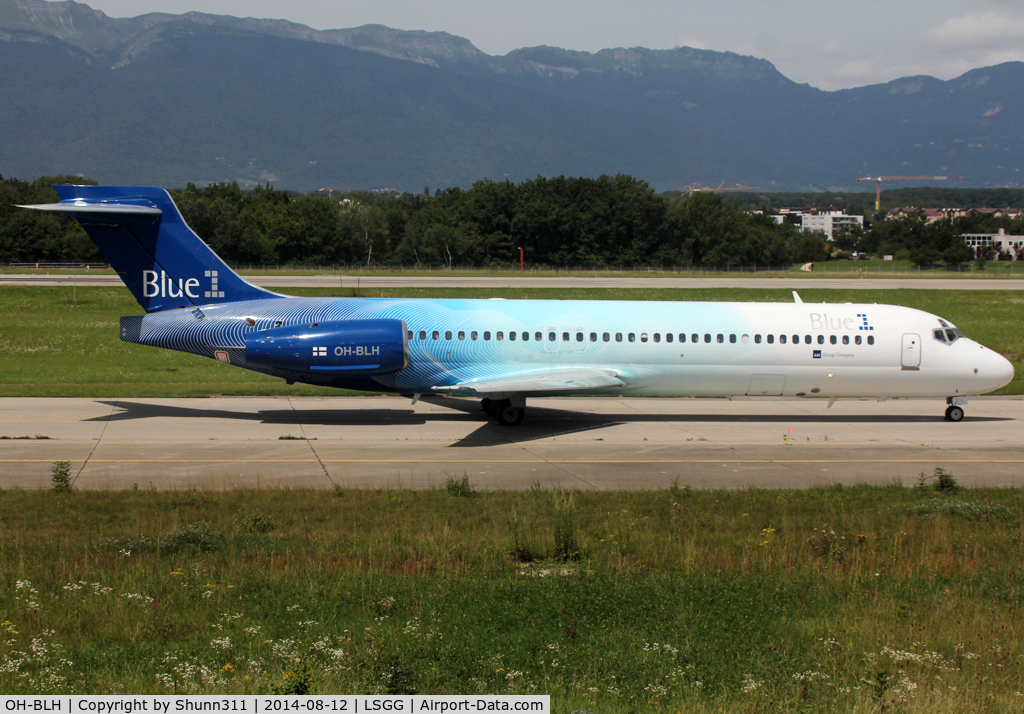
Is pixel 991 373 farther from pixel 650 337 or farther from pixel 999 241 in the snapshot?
pixel 999 241

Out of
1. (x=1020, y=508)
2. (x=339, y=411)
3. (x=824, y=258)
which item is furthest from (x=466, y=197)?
(x=1020, y=508)

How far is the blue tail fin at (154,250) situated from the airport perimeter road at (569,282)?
3655cm

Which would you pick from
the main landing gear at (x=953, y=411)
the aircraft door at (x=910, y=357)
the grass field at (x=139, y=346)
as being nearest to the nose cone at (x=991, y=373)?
the main landing gear at (x=953, y=411)

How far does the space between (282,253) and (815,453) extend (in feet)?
291

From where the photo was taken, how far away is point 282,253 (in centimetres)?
10188

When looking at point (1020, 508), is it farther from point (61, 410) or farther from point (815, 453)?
point (61, 410)

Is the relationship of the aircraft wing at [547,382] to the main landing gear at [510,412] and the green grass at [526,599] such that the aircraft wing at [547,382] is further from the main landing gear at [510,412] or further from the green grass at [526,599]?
the green grass at [526,599]

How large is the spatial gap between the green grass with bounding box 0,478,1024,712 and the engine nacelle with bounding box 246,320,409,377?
7313 millimetres

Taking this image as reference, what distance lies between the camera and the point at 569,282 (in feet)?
222

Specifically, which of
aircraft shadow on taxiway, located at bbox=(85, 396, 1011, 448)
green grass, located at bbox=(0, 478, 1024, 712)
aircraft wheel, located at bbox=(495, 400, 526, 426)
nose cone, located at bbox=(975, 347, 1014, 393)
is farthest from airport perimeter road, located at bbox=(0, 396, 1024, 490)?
green grass, located at bbox=(0, 478, 1024, 712)

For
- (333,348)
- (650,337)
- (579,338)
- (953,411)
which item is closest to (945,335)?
(953,411)

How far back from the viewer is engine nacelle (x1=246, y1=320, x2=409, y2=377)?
74.2 feet

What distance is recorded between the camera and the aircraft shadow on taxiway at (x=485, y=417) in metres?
23.7

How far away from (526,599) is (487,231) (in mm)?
96837
